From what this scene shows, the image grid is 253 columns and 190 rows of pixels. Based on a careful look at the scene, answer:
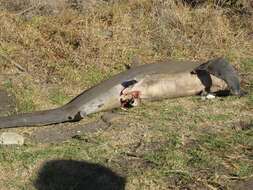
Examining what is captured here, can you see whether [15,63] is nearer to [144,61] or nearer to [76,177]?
[144,61]

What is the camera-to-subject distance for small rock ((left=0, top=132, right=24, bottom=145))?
224 inches

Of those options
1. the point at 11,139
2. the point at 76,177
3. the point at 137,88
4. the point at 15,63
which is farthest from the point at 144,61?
the point at 76,177

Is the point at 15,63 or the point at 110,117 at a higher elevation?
the point at 15,63

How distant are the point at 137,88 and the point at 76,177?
80.8 inches

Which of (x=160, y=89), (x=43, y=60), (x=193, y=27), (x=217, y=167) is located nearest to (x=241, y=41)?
(x=193, y=27)

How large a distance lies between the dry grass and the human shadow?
0.29 feet

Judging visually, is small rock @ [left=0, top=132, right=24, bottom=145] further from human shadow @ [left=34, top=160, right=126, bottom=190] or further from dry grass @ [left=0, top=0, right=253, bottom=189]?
human shadow @ [left=34, top=160, right=126, bottom=190]

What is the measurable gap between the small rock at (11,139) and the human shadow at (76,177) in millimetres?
594

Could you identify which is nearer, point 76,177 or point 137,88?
point 76,177

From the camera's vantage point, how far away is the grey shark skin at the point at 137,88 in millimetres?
6168

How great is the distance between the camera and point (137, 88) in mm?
6801

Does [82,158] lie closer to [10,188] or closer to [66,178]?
[66,178]

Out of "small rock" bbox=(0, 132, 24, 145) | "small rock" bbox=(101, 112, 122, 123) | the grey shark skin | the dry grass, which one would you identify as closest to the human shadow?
the dry grass

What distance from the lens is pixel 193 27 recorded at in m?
8.95
